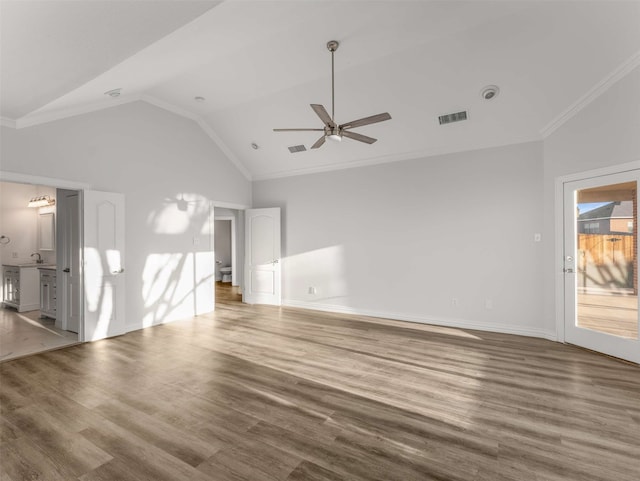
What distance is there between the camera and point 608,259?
393 centimetres

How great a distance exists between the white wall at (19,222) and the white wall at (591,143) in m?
8.77

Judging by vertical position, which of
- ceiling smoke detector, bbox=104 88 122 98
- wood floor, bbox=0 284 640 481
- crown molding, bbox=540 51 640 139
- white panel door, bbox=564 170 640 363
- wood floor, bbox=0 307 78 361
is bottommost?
wood floor, bbox=0 284 640 481

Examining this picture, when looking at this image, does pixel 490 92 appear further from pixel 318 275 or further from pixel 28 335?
pixel 28 335

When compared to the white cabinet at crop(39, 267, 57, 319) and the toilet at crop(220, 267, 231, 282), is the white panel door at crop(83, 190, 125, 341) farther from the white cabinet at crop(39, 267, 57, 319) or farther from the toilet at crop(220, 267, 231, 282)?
the toilet at crop(220, 267, 231, 282)

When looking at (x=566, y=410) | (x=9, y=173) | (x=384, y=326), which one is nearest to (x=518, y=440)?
(x=566, y=410)

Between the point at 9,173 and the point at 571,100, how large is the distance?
22.7 ft

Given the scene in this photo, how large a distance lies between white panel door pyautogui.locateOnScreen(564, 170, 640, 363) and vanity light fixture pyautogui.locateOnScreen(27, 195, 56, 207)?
8882 mm

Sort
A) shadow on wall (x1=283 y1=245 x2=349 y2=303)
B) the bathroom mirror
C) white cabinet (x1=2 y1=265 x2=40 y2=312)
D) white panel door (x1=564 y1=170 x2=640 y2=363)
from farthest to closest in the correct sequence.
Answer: the bathroom mirror → shadow on wall (x1=283 y1=245 x2=349 y2=303) → white cabinet (x1=2 y1=265 x2=40 y2=312) → white panel door (x1=564 y1=170 x2=640 y2=363)

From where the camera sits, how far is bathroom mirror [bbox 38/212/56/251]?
6.52 meters

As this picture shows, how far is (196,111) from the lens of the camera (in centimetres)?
591

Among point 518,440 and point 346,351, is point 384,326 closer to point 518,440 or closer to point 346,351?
point 346,351

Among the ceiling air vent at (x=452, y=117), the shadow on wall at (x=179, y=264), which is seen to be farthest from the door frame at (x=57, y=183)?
the ceiling air vent at (x=452, y=117)

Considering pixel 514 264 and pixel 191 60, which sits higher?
pixel 191 60

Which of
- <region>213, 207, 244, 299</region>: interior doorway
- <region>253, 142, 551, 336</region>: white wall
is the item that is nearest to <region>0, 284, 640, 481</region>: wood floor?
<region>253, 142, 551, 336</region>: white wall
